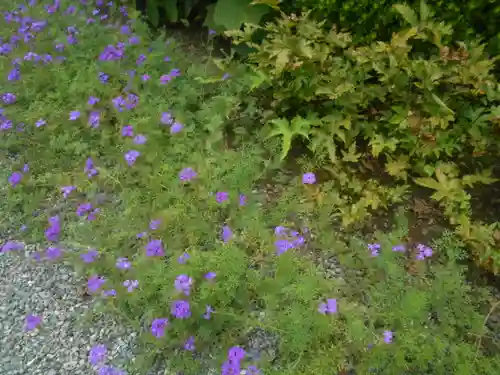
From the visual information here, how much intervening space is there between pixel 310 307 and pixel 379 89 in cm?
127

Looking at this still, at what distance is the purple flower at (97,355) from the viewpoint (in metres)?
2.33

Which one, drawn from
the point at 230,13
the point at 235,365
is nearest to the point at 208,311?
the point at 235,365

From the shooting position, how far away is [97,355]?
234 cm

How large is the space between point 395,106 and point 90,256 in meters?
1.74

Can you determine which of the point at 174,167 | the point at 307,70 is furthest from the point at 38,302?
the point at 307,70

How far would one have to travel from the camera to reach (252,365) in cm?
224

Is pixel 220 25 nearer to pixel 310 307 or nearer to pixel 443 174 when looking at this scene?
pixel 443 174

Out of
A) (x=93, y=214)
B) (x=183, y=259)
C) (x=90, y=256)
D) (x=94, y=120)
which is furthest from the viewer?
(x=94, y=120)

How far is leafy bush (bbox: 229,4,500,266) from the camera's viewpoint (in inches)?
108

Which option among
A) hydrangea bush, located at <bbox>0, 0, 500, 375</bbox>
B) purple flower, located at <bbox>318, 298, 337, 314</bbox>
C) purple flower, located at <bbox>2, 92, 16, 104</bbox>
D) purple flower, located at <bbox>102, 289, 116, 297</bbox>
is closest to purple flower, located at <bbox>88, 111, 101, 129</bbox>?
hydrangea bush, located at <bbox>0, 0, 500, 375</bbox>

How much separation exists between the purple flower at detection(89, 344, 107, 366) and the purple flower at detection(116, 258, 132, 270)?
1.15 feet

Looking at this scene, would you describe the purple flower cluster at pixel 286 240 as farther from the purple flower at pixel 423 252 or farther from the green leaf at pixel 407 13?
the green leaf at pixel 407 13

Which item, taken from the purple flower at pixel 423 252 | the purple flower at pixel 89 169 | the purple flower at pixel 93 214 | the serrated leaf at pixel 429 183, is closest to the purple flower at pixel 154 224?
the purple flower at pixel 93 214

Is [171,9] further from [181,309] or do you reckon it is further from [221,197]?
[181,309]
